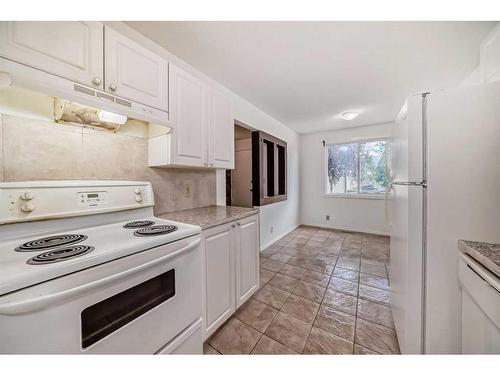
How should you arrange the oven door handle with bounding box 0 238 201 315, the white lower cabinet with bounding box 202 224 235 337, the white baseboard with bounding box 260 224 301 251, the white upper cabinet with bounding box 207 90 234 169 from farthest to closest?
the white baseboard with bounding box 260 224 301 251 < the white upper cabinet with bounding box 207 90 234 169 < the white lower cabinet with bounding box 202 224 235 337 < the oven door handle with bounding box 0 238 201 315

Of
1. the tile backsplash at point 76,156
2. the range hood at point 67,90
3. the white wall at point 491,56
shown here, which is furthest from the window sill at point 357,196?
the range hood at point 67,90

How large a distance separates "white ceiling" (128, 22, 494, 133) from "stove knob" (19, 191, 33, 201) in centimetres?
138

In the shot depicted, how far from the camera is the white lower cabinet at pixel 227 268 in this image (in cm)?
132

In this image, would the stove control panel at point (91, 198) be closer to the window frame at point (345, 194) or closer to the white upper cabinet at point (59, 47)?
the white upper cabinet at point (59, 47)

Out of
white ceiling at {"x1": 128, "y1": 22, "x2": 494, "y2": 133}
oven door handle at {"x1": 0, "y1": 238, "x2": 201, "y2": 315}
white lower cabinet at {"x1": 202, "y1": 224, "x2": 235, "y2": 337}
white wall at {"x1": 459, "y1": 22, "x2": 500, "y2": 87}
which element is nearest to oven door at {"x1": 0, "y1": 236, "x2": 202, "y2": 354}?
oven door handle at {"x1": 0, "y1": 238, "x2": 201, "y2": 315}

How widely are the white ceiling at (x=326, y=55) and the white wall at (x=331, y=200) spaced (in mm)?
1503

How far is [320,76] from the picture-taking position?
2150 mm

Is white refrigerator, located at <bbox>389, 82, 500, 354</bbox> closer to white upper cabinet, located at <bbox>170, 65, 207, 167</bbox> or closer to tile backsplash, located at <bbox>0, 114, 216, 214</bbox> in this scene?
white upper cabinet, located at <bbox>170, 65, 207, 167</bbox>

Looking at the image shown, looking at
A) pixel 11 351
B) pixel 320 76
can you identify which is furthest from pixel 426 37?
pixel 11 351

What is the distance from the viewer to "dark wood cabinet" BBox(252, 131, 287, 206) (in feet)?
9.36

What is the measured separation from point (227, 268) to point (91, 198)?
1031 millimetres

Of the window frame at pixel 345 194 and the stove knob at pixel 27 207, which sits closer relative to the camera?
the stove knob at pixel 27 207

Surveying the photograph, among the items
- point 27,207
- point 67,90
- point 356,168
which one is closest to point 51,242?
point 27,207

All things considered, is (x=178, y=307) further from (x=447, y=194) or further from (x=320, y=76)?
(x=320, y=76)
